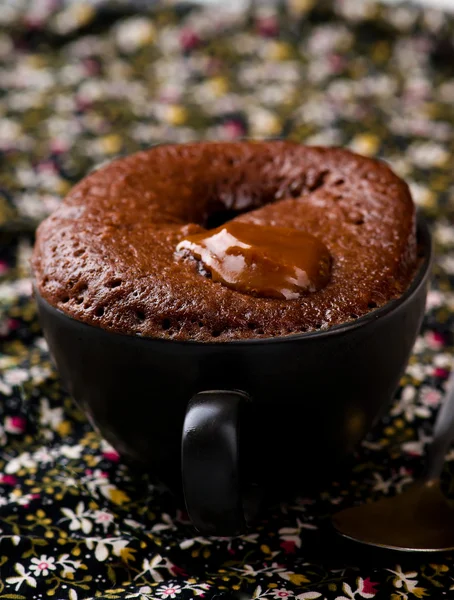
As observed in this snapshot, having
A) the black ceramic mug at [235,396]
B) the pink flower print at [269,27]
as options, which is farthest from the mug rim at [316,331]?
the pink flower print at [269,27]

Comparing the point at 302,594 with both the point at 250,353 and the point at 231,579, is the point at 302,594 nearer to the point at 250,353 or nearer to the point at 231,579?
the point at 231,579

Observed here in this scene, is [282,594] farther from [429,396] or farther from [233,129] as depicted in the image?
[233,129]

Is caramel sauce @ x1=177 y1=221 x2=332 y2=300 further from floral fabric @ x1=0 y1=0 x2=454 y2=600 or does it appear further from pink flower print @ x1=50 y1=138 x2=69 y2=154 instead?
pink flower print @ x1=50 y1=138 x2=69 y2=154

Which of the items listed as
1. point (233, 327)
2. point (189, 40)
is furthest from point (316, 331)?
point (189, 40)

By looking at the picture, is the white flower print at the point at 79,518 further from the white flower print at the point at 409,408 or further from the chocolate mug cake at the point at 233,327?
the white flower print at the point at 409,408

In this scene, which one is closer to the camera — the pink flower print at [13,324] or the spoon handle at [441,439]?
the spoon handle at [441,439]

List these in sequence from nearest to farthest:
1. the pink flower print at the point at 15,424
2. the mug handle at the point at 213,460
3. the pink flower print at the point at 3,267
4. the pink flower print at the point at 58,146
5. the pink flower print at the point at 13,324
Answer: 1. the mug handle at the point at 213,460
2. the pink flower print at the point at 15,424
3. the pink flower print at the point at 13,324
4. the pink flower print at the point at 3,267
5. the pink flower print at the point at 58,146

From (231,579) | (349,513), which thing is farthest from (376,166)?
(231,579)
